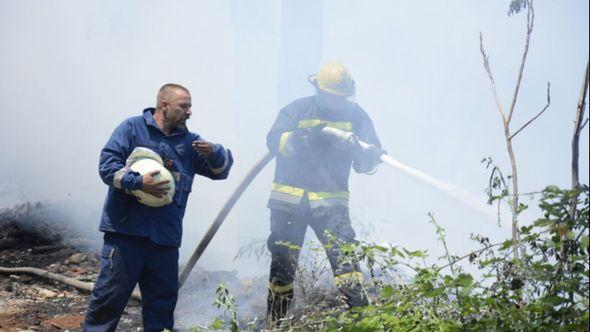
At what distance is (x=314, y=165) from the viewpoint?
4.79 m

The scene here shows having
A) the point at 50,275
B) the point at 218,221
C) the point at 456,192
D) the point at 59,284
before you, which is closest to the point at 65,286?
the point at 59,284

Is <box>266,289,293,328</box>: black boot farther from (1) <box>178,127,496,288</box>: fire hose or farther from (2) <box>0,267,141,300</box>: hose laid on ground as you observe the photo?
(2) <box>0,267,141,300</box>: hose laid on ground

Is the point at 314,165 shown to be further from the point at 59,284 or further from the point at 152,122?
the point at 59,284

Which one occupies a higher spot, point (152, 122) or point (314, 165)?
point (314, 165)

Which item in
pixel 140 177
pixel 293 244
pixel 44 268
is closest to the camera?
pixel 140 177

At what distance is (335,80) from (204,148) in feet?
5.77

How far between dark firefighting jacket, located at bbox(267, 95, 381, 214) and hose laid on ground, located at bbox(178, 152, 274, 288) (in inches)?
12.2

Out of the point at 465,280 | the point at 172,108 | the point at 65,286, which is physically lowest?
the point at 65,286

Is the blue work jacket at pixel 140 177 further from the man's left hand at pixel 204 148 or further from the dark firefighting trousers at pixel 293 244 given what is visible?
the dark firefighting trousers at pixel 293 244

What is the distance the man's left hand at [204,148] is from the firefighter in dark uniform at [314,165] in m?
1.21

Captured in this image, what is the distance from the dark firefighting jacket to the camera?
4639 mm

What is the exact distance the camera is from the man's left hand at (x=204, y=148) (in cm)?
341

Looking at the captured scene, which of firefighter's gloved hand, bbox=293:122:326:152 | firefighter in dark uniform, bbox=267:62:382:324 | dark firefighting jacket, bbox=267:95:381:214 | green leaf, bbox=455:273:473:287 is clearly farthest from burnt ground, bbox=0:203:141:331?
→ green leaf, bbox=455:273:473:287

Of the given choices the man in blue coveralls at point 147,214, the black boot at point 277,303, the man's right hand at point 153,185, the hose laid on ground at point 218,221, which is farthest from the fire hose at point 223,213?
the man's right hand at point 153,185
